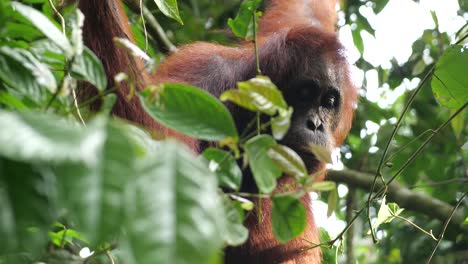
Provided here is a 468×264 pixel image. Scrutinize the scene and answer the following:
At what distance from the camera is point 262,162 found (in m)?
1.41

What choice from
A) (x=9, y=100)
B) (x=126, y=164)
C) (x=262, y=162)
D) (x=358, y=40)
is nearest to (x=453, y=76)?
(x=262, y=162)

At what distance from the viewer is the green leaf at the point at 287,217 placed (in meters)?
1.52

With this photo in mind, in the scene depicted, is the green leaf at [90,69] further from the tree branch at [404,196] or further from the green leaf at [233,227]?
the tree branch at [404,196]

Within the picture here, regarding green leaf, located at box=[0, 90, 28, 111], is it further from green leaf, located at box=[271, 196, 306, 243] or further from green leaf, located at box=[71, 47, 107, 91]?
green leaf, located at box=[271, 196, 306, 243]

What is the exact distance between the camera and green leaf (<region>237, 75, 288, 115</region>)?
4.81ft

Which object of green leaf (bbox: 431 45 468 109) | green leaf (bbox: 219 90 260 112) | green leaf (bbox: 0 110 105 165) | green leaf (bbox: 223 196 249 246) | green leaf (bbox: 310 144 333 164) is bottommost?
green leaf (bbox: 431 45 468 109)

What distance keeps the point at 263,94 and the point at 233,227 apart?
0.31 m

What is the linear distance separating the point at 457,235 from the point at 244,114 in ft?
8.76

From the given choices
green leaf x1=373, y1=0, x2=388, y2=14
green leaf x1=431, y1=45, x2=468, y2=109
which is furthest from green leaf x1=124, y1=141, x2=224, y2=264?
green leaf x1=373, y1=0, x2=388, y2=14

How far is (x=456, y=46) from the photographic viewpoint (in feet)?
7.93

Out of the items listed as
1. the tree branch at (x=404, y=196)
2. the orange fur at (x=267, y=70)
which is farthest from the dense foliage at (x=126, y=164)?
the tree branch at (x=404, y=196)

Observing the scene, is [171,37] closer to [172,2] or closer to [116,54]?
[116,54]

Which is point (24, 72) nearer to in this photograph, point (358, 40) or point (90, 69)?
point (90, 69)

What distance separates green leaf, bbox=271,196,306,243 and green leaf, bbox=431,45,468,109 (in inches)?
47.0
